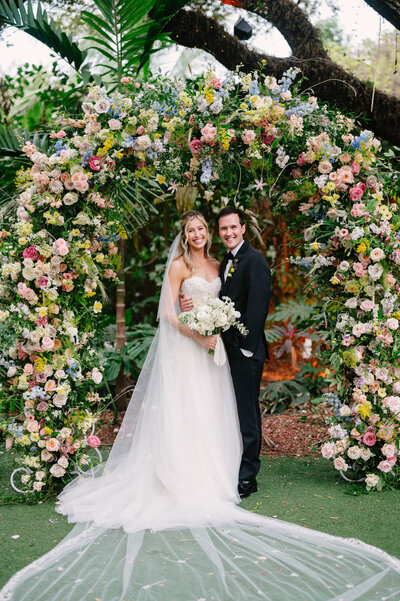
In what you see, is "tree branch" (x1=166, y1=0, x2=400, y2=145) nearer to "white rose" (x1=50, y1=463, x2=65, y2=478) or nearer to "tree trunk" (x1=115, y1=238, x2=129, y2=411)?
"tree trunk" (x1=115, y1=238, x2=129, y2=411)

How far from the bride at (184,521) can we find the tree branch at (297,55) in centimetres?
228

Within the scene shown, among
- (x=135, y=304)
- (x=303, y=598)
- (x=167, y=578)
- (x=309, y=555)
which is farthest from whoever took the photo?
(x=135, y=304)

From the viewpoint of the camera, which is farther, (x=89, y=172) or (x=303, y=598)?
(x=89, y=172)

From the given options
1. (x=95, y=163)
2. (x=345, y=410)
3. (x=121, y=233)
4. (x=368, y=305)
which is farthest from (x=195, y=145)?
(x=345, y=410)

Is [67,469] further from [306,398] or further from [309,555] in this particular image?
[306,398]

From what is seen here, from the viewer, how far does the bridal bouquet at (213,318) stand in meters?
3.95

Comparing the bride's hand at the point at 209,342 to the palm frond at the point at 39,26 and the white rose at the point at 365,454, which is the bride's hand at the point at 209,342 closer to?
the white rose at the point at 365,454

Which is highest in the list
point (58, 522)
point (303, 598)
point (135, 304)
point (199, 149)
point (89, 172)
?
point (199, 149)

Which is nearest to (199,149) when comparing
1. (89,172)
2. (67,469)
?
(89,172)

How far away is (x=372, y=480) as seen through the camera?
13.5ft

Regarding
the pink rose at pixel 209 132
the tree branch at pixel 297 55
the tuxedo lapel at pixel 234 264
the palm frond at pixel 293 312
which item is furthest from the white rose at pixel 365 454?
the palm frond at pixel 293 312

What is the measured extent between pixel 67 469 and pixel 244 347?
1.56m

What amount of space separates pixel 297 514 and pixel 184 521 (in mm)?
741

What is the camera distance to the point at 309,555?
305cm
